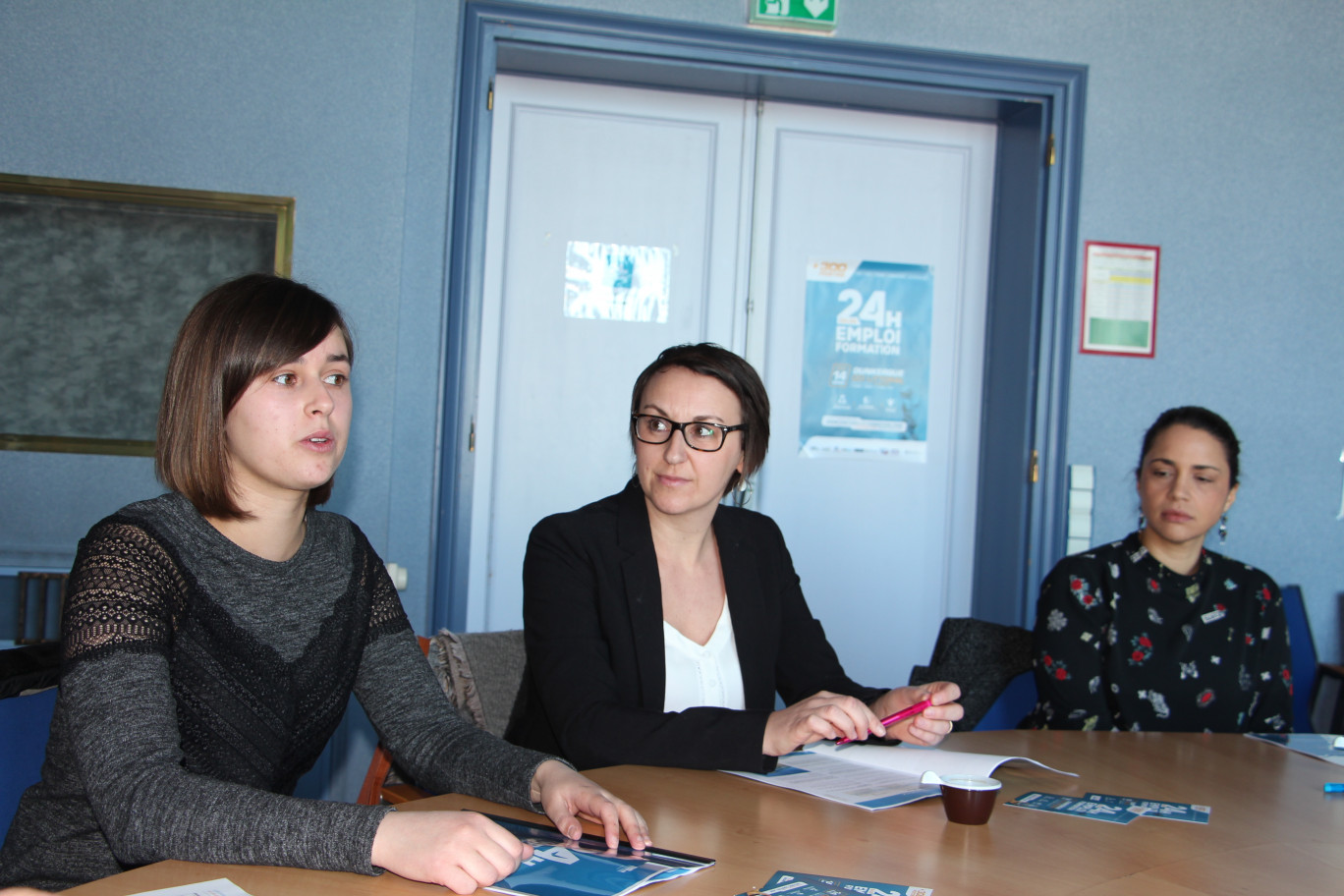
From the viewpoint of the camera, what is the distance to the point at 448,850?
1.03 m

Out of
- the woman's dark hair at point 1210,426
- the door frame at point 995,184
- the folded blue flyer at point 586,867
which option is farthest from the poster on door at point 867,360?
the folded blue flyer at point 586,867

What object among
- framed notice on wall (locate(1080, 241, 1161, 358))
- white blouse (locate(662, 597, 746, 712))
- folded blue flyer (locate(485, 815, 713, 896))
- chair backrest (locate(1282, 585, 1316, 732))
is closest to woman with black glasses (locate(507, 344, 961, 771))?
white blouse (locate(662, 597, 746, 712))

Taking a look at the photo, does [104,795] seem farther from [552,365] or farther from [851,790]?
[552,365]

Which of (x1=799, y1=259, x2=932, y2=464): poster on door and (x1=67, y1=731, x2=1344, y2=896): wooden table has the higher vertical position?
(x1=799, y1=259, x2=932, y2=464): poster on door

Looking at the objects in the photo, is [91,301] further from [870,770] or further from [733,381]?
[870,770]

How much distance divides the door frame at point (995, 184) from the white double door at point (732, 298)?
0.08m

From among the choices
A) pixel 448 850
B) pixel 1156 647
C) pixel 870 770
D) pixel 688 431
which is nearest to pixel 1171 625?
pixel 1156 647

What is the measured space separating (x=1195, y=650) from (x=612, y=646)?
1.34 m

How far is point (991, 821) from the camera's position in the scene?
1.35 meters

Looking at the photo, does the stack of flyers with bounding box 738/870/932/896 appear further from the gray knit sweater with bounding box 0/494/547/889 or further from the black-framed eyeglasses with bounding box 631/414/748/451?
the black-framed eyeglasses with bounding box 631/414/748/451

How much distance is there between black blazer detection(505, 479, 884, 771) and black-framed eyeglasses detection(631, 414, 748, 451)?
0.11 metres

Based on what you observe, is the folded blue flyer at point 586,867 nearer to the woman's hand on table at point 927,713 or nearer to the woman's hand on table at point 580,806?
the woman's hand on table at point 580,806

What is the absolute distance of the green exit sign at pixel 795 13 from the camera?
3119 mm

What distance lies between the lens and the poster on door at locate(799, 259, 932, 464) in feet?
11.6
